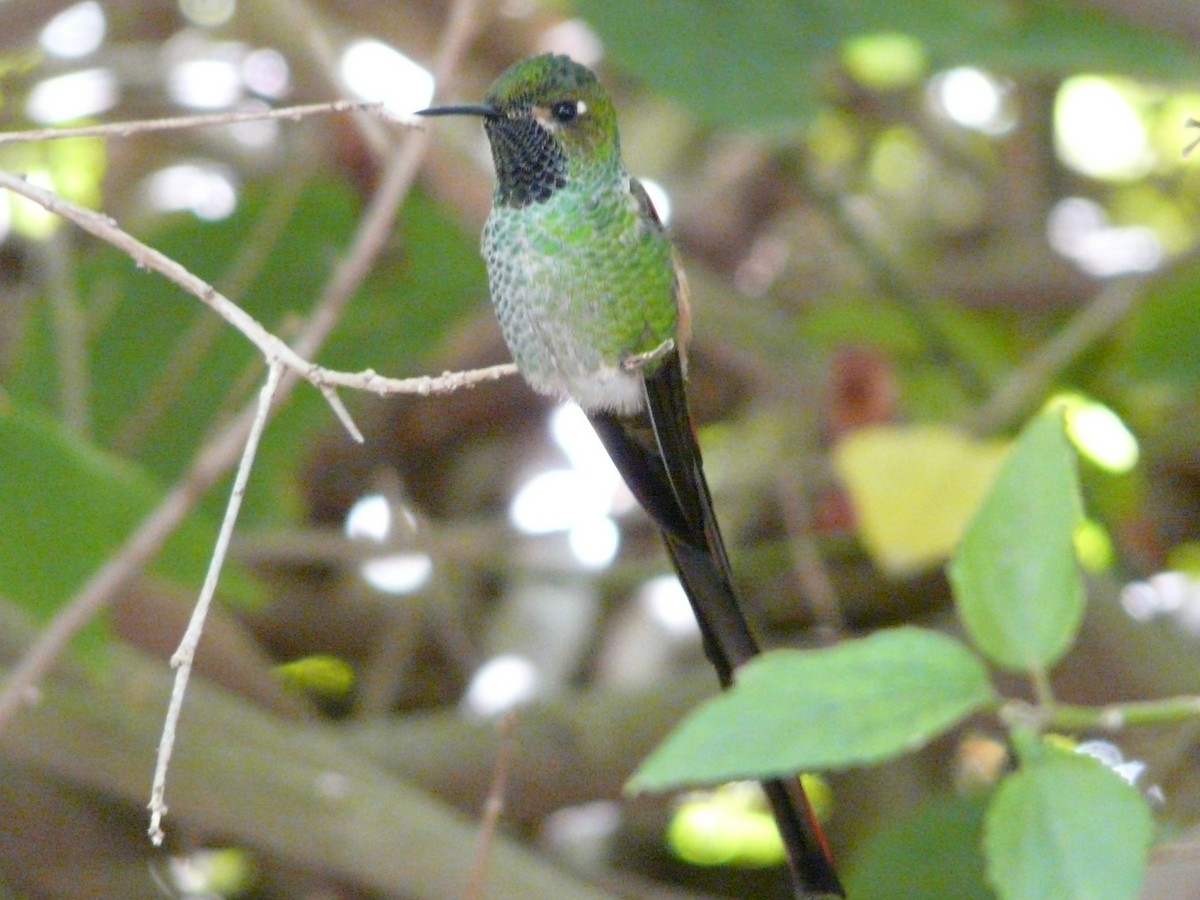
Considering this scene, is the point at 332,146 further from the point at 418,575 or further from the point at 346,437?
the point at 418,575

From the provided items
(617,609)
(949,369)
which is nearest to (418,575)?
(617,609)

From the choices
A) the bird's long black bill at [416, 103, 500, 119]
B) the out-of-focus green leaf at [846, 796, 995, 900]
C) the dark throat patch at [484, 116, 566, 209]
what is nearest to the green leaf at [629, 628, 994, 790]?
the bird's long black bill at [416, 103, 500, 119]

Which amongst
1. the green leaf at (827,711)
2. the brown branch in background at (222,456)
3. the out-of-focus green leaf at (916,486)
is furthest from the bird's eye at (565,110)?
the out-of-focus green leaf at (916,486)

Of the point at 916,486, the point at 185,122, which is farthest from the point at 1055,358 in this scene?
the point at 185,122

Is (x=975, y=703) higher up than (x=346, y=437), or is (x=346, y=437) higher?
(x=346, y=437)

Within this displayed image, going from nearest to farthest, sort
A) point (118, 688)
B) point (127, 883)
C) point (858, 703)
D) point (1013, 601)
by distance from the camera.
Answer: point (858, 703) → point (1013, 601) → point (118, 688) → point (127, 883)

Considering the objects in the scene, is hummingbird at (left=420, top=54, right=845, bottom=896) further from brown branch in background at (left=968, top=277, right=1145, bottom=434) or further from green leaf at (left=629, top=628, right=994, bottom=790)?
brown branch in background at (left=968, top=277, right=1145, bottom=434)

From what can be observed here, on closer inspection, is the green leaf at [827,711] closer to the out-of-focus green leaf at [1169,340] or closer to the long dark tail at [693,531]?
the long dark tail at [693,531]
